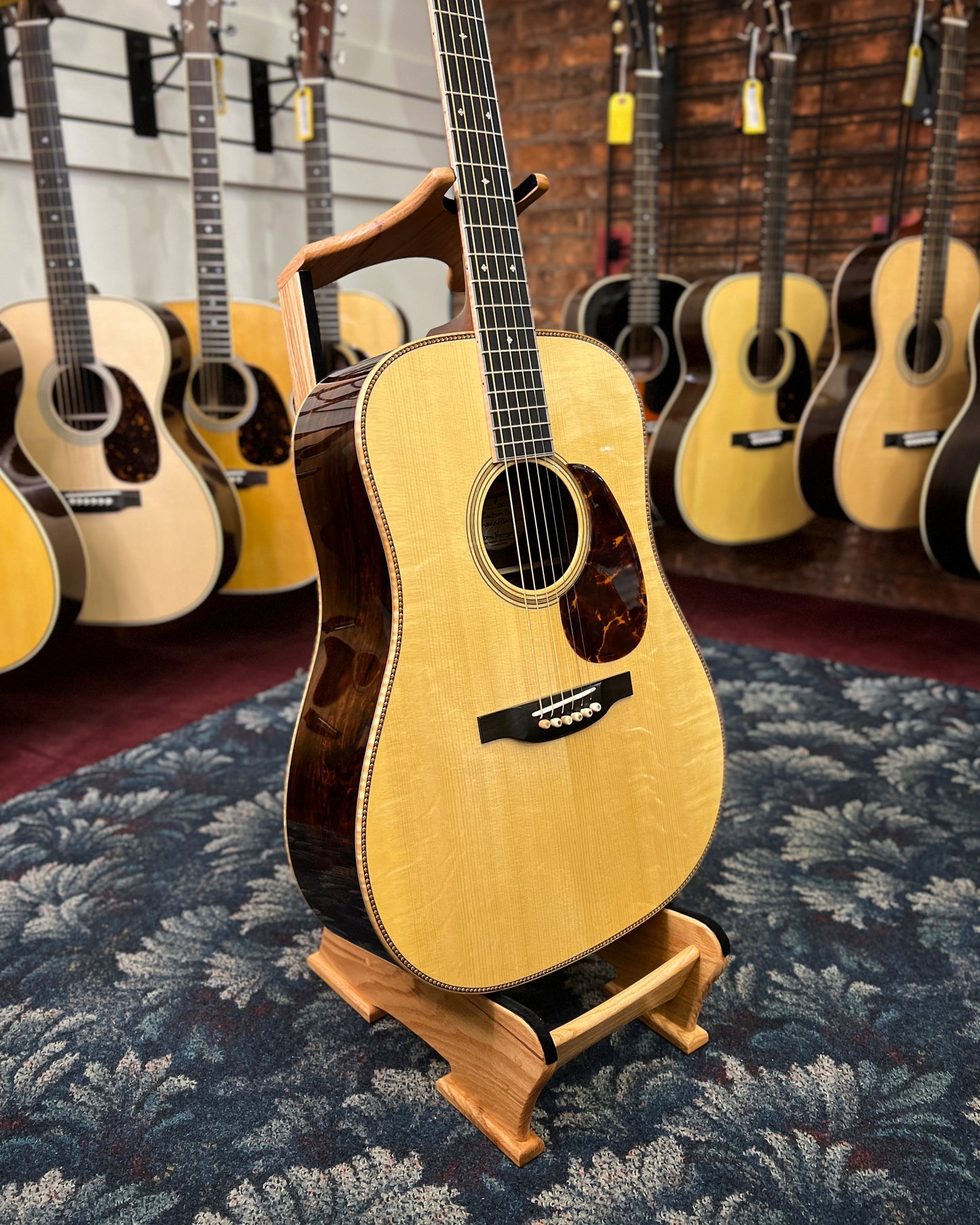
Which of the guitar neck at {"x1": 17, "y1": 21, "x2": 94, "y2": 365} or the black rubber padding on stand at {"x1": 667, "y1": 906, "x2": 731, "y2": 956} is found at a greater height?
the guitar neck at {"x1": 17, "y1": 21, "x2": 94, "y2": 365}

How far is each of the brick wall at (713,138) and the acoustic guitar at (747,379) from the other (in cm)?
18

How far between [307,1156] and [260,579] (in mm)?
1799

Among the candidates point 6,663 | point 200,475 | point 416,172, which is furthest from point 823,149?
point 6,663

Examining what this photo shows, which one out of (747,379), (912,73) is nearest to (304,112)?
(747,379)

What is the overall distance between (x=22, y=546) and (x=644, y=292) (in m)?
1.90

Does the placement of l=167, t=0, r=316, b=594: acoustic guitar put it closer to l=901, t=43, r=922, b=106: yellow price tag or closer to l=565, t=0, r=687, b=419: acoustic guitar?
l=565, t=0, r=687, b=419: acoustic guitar

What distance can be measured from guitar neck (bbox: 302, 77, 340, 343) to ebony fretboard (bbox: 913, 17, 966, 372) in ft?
5.39

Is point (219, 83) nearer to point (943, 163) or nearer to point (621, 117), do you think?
point (621, 117)

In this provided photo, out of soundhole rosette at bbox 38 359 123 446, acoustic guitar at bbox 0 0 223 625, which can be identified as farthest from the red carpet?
soundhole rosette at bbox 38 359 123 446

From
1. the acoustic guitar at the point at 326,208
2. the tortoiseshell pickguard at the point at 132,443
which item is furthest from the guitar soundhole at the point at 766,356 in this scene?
the tortoiseshell pickguard at the point at 132,443

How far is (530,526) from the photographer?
1.17 meters

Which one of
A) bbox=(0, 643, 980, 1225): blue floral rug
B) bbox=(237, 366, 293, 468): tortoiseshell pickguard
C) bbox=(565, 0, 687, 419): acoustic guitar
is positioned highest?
bbox=(565, 0, 687, 419): acoustic guitar

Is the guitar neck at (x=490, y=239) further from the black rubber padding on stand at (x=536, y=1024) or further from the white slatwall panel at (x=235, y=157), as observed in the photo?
the white slatwall panel at (x=235, y=157)

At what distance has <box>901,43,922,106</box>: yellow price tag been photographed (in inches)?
101
